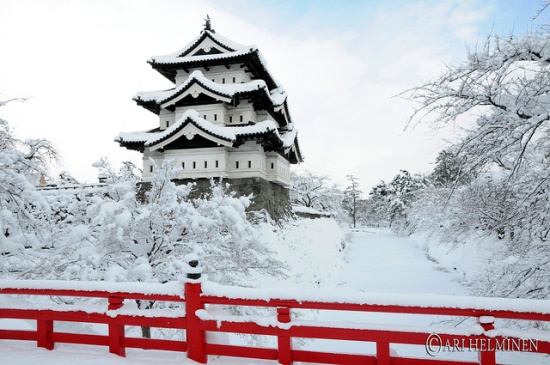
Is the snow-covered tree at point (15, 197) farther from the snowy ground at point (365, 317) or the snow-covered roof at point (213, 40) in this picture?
the snow-covered roof at point (213, 40)

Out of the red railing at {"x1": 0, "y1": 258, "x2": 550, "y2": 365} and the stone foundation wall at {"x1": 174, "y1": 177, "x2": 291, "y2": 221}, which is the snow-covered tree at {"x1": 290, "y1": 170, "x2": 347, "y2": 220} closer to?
the stone foundation wall at {"x1": 174, "y1": 177, "x2": 291, "y2": 221}

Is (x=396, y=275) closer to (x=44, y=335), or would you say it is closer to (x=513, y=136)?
(x=513, y=136)

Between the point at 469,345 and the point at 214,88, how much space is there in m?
21.1

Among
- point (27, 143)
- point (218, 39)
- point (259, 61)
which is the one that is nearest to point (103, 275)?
point (27, 143)

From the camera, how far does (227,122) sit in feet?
75.7

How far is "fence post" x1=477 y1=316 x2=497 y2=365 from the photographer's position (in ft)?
10.3

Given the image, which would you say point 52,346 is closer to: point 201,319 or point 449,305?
point 201,319

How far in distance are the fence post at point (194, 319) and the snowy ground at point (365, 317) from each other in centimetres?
11

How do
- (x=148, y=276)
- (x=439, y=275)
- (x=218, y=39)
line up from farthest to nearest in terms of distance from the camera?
1. (x=218, y=39)
2. (x=439, y=275)
3. (x=148, y=276)

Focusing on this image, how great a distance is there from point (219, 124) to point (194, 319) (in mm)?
19696

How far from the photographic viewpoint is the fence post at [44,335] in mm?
4246

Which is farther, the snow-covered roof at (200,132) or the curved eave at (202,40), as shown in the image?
the curved eave at (202,40)

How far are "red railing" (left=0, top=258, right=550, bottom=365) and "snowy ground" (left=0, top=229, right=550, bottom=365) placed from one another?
124 mm

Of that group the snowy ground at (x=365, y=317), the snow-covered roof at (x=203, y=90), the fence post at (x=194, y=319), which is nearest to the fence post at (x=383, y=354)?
the snowy ground at (x=365, y=317)
